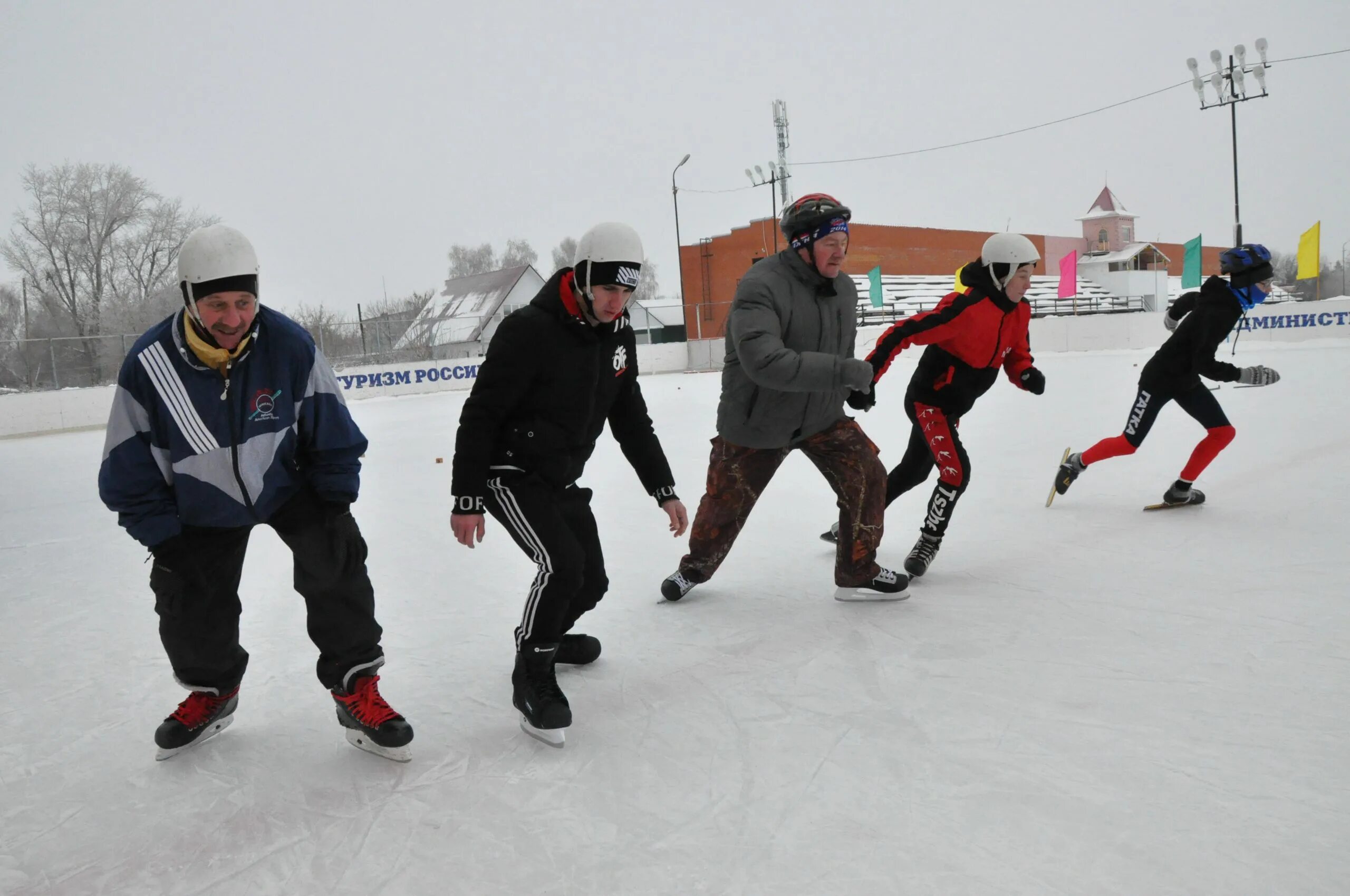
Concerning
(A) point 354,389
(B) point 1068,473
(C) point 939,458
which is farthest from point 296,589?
(A) point 354,389

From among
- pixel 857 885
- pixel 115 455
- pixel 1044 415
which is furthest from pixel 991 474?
pixel 115 455

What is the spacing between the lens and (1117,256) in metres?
48.7

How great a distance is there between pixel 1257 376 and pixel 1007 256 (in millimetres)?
2165

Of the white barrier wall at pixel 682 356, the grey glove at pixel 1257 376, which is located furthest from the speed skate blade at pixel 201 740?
the white barrier wall at pixel 682 356

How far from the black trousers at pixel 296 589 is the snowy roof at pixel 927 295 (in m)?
31.4

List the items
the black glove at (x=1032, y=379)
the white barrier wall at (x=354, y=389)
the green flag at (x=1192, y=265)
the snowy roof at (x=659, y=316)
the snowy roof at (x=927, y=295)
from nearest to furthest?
the black glove at (x=1032, y=379), the white barrier wall at (x=354, y=389), the green flag at (x=1192, y=265), the snowy roof at (x=927, y=295), the snowy roof at (x=659, y=316)

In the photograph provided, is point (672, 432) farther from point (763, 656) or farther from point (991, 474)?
point (763, 656)

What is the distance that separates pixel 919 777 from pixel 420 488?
5.43m

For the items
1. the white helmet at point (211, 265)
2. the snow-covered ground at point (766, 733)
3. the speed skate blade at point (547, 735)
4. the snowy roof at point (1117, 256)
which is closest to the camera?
the snow-covered ground at point (766, 733)

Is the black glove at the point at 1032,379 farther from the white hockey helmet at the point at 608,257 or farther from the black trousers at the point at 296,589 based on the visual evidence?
the black trousers at the point at 296,589

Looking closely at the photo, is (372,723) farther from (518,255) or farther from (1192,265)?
(518,255)

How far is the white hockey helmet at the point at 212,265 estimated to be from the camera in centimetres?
217

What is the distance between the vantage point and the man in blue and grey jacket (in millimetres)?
2242

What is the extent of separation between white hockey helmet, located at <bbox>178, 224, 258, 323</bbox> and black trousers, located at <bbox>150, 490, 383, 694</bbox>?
1.91 feet
